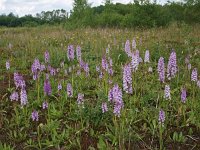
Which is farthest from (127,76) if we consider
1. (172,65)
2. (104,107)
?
(172,65)

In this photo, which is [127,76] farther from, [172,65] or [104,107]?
[172,65]

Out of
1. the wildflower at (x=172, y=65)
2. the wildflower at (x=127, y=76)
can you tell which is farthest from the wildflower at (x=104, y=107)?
the wildflower at (x=172, y=65)

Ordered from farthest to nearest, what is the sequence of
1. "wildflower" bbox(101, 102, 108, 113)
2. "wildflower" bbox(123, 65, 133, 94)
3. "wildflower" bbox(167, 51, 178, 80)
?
"wildflower" bbox(167, 51, 178, 80) < "wildflower" bbox(101, 102, 108, 113) < "wildflower" bbox(123, 65, 133, 94)

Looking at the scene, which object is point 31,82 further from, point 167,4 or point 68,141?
point 167,4

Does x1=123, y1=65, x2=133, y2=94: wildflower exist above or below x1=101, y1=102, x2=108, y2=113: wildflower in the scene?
above

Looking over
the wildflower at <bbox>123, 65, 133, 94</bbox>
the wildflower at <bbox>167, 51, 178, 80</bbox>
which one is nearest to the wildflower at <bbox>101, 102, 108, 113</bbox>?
the wildflower at <bbox>123, 65, 133, 94</bbox>

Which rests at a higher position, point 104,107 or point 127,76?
point 127,76

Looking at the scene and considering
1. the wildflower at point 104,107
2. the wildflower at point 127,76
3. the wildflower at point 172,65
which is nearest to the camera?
the wildflower at point 127,76

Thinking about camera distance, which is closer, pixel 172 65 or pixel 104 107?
pixel 104 107

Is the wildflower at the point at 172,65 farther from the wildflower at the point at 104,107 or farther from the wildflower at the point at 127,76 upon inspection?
the wildflower at the point at 104,107

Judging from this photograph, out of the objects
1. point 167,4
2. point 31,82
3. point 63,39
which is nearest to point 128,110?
point 31,82

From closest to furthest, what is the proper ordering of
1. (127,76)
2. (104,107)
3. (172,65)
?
1. (127,76)
2. (104,107)
3. (172,65)

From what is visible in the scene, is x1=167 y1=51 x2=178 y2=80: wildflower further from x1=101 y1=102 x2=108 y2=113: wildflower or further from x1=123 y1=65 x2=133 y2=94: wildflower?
x1=101 y1=102 x2=108 y2=113: wildflower

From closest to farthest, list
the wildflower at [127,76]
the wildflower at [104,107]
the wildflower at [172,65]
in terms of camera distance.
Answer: the wildflower at [127,76], the wildflower at [104,107], the wildflower at [172,65]
